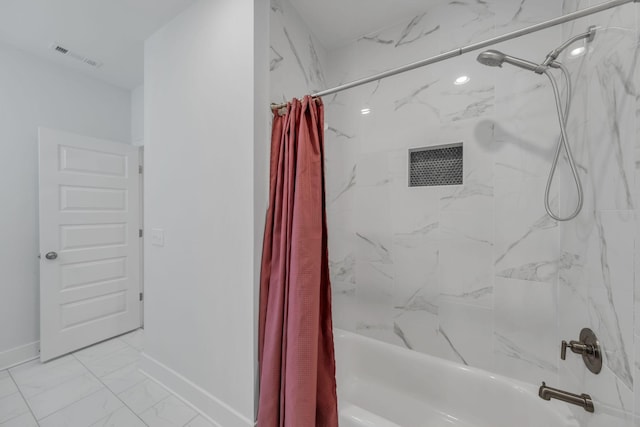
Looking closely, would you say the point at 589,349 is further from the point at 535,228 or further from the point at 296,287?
the point at 296,287

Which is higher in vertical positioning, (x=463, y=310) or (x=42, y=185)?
(x=42, y=185)

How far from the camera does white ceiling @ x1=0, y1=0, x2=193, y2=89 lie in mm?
1598

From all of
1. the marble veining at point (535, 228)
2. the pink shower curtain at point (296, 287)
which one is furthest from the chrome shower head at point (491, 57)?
the marble veining at point (535, 228)

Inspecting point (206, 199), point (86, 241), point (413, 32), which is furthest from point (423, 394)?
point (86, 241)

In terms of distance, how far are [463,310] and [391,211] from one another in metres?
0.75

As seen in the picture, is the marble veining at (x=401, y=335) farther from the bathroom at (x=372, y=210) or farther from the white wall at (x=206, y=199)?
the white wall at (x=206, y=199)

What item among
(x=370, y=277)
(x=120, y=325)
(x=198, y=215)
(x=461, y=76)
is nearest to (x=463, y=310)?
(x=370, y=277)

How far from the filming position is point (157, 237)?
1.80 metres

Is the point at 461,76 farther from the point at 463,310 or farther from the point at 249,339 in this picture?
the point at 249,339

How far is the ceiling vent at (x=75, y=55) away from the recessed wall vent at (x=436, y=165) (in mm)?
2858

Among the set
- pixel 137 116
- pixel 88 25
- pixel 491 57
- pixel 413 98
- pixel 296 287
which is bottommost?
pixel 296 287

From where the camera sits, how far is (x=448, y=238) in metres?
1.56

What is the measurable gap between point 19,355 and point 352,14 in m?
3.67

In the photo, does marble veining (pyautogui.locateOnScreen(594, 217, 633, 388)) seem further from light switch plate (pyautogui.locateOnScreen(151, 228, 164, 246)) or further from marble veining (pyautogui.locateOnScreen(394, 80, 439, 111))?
light switch plate (pyautogui.locateOnScreen(151, 228, 164, 246))
